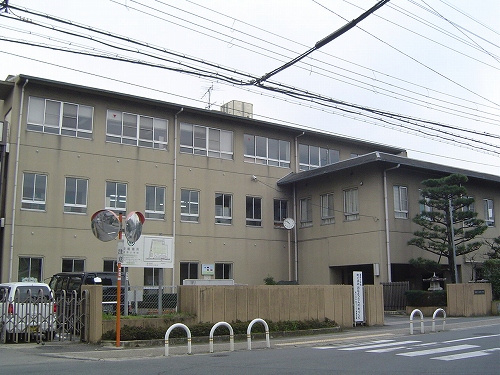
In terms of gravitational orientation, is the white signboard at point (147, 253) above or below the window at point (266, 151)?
below

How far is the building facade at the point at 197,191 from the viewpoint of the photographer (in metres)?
25.8

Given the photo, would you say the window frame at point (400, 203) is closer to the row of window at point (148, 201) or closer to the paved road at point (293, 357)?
the row of window at point (148, 201)

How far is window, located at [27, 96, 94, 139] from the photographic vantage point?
26.3m

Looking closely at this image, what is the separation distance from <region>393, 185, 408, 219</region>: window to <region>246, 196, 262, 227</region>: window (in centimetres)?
783

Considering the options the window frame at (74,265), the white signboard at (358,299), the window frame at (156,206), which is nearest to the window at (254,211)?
the window frame at (156,206)

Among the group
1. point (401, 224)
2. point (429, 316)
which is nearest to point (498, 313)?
point (429, 316)

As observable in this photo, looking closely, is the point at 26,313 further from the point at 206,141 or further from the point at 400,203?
the point at 400,203

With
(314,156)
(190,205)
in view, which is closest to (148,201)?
(190,205)

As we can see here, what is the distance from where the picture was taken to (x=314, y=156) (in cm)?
3569

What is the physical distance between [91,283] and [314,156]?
19.9 metres

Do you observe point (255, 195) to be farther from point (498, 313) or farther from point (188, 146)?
point (498, 313)

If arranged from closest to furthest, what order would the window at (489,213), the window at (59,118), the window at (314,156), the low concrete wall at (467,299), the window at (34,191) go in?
the window at (34,191) → the low concrete wall at (467,299) → the window at (59,118) → the window at (489,213) → the window at (314,156)

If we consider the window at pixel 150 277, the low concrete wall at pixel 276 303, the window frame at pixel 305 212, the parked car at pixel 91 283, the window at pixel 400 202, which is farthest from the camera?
the window frame at pixel 305 212

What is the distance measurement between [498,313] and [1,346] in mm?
22058
